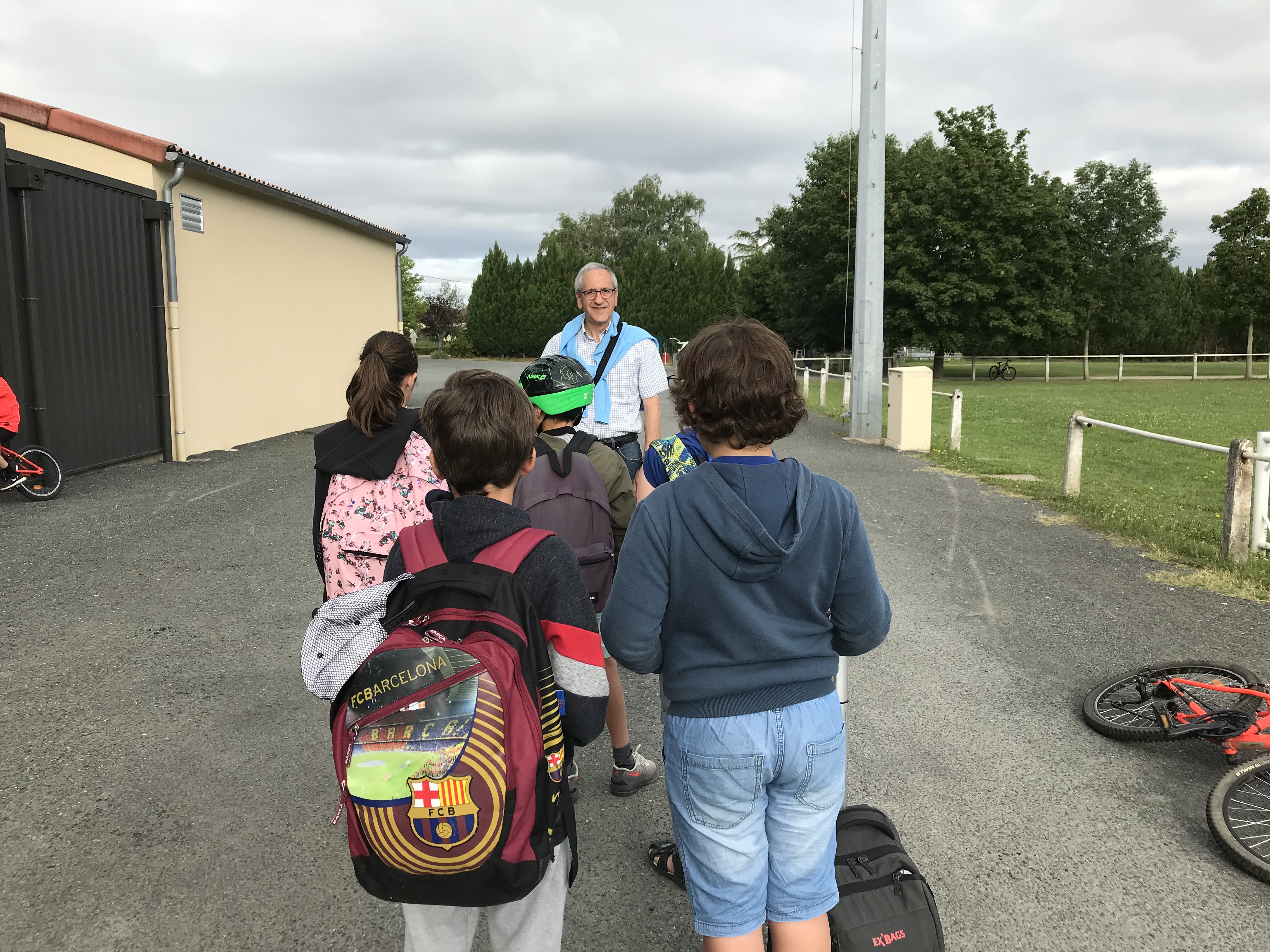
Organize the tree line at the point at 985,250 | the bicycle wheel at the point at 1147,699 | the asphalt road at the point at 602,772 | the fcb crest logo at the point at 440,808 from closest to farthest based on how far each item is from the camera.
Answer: the fcb crest logo at the point at 440,808
the asphalt road at the point at 602,772
the bicycle wheel at the point at 1147,699
the tree line at the point at 985,250

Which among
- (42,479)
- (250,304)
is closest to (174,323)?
(250,304)

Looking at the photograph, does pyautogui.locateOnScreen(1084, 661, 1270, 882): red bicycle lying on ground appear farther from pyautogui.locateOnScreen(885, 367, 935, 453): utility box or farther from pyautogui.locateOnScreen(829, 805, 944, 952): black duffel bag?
pyautogui.locateOnScreen(885, 367, 935, 453): utility box

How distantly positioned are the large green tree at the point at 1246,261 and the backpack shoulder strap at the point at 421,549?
4421 cm

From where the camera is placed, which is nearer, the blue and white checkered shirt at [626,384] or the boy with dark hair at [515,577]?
the boy with dark hair at [515,577]

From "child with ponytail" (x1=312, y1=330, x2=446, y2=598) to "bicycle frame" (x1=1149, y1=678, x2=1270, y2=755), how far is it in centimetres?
295

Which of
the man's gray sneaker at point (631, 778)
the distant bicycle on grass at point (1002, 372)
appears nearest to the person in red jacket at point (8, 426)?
the man's gray sneaker at point (631, 778)

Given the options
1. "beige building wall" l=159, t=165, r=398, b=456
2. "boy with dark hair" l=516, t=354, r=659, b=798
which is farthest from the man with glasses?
"beige building wall" l=159, t=165, r=398, b=456

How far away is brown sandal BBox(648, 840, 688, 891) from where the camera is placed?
289 centimetres

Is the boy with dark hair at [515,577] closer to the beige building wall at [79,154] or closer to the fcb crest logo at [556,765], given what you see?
the fcb crest logo at [556,765]

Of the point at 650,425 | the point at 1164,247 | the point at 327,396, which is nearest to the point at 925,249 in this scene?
the point at 1164,247

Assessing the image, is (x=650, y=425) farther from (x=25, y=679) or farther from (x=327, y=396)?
(x=327, y=396)

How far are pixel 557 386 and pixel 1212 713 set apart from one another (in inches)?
111

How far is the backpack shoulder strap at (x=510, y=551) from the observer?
1.89 metres

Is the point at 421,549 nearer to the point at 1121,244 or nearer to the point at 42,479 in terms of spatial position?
the point at 42,479
